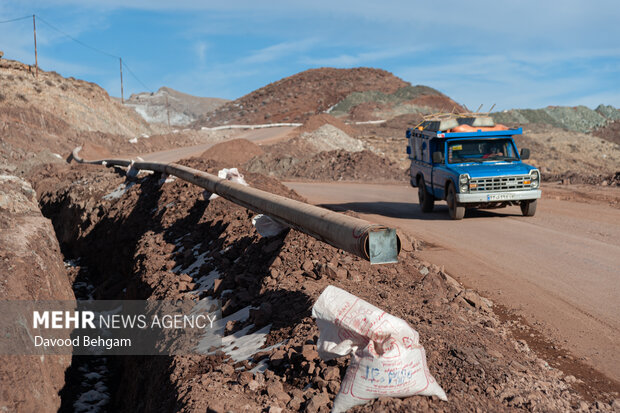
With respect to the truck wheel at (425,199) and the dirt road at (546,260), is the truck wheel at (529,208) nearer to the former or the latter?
the dirt road at (546,260)

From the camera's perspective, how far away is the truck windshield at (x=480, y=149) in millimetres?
13625

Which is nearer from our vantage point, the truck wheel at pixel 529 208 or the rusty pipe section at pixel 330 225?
the rusty pipe section at pixel 330 225

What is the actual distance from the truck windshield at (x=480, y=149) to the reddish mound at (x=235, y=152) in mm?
19921

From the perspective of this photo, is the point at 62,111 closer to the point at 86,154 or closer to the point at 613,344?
the point at 86,154

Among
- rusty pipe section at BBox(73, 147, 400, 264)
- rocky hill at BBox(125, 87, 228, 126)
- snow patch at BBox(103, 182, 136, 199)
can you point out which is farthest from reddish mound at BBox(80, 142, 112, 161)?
rocky hill at BBox(125, 87, 228, 126)

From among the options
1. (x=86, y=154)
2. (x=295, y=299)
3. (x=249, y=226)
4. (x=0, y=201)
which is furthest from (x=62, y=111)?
(x=295, y=299)

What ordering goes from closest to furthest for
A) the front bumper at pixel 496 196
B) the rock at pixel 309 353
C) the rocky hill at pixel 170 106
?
the rock at pixel 309 353 < the front bumper at pixel 496 196 < the rocky hill at pixel 170 106

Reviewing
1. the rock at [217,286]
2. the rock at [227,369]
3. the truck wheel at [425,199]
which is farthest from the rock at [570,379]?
the truck wheel at [425,199]

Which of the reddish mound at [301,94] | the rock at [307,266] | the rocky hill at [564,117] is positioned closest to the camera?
the rock at [307,266]

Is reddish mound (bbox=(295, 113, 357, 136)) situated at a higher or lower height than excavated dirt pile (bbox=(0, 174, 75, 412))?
higher

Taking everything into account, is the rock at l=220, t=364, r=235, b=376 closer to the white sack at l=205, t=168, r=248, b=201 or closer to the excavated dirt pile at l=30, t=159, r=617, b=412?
the excavated dirt pile at l=30, t=159, r=617, b=412

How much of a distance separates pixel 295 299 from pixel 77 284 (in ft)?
27.7

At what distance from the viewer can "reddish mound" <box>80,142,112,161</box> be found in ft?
127

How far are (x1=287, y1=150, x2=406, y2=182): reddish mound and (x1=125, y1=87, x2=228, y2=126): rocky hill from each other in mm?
91621
